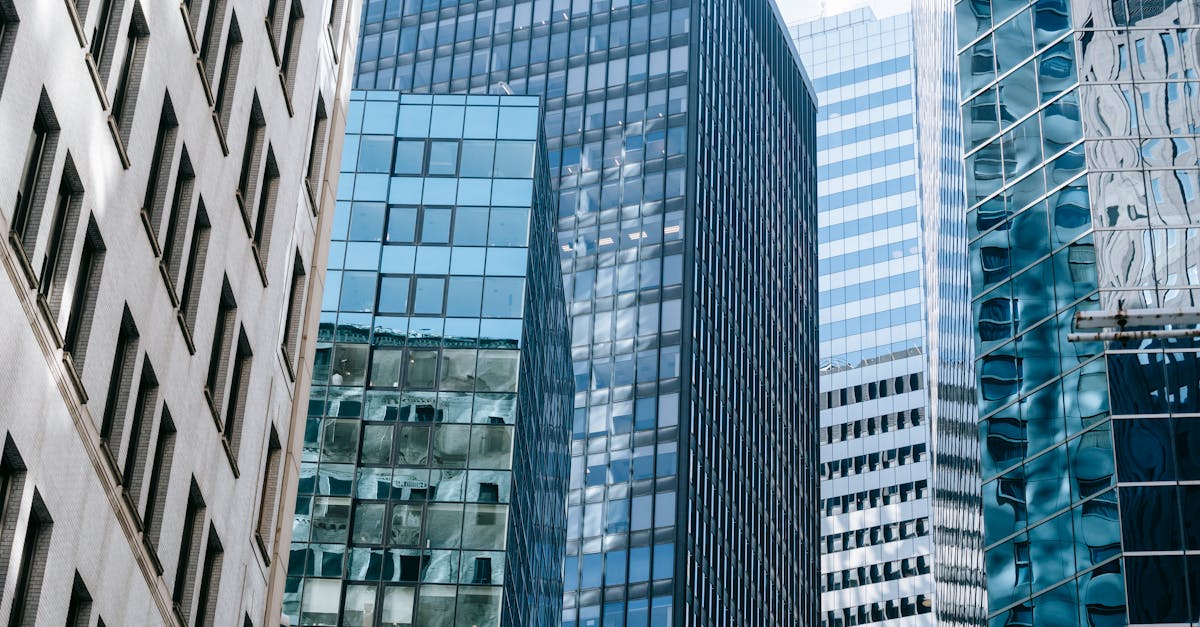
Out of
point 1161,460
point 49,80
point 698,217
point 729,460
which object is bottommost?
point 49,80

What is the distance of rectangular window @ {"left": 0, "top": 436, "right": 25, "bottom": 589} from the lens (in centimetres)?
2425

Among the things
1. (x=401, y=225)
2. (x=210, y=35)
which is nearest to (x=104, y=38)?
(x=210, y=35)

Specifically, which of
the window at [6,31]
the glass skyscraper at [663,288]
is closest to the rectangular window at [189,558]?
the window at [6,31]

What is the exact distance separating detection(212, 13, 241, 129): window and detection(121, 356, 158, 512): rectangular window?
6.30 m

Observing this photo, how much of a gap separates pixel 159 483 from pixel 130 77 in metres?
7.22

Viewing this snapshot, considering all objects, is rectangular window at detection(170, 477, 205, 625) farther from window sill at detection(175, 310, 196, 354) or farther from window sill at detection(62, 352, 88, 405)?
window sill at detection(62, 352, 88, 405)

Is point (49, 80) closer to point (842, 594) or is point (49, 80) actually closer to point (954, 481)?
point (954, 481)

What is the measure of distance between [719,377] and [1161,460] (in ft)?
202

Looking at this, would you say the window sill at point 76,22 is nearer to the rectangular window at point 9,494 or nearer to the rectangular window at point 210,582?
the rectangular window at point 9,494

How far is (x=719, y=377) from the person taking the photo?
121 meters

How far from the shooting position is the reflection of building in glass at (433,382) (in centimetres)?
7106

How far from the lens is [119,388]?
98.6ft

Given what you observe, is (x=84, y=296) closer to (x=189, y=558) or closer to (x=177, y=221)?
(x=177, y=221)

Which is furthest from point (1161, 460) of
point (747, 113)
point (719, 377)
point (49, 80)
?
point (747, 113)
